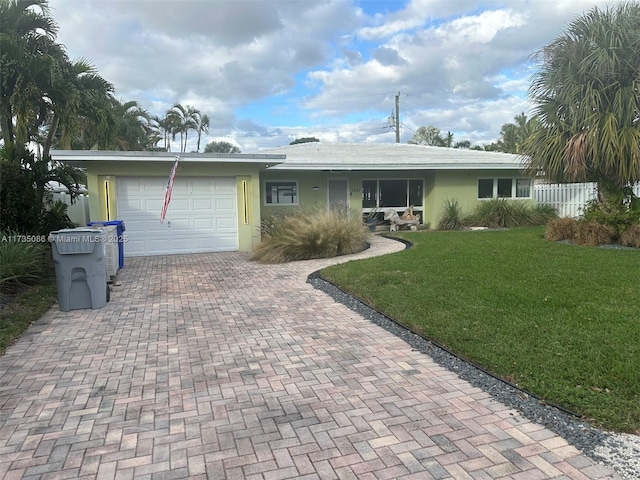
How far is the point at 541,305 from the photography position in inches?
228

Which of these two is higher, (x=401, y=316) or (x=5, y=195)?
(x=5, y=195)

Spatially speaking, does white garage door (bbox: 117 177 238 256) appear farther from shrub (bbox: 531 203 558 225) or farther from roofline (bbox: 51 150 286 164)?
shrub (bbox: 531 203 558 225)

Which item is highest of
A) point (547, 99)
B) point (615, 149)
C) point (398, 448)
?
point (547, 99)

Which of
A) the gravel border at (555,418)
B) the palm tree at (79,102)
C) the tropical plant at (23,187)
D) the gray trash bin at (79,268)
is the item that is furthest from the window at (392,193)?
the gravel border at (555,418)

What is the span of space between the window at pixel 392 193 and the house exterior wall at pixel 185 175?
5.80m

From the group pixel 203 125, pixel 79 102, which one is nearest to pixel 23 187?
pixel 79 102

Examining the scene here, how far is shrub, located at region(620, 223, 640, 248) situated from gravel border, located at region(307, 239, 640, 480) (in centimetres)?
844

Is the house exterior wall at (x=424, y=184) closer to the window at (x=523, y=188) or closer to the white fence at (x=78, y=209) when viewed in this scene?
the window at (x=523, y=188)

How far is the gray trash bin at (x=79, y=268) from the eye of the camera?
6.45 meters

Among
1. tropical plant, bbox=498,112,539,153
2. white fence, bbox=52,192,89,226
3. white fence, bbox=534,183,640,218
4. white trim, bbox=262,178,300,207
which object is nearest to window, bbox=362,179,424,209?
white trim, bbox=262,178,300,207

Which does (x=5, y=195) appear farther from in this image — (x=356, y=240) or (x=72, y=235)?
(x=356, y=240)

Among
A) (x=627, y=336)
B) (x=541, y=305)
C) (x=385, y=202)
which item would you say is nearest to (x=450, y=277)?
(x=541, y=305)

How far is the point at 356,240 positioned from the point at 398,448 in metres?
9.15

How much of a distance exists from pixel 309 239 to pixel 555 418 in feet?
27.1
